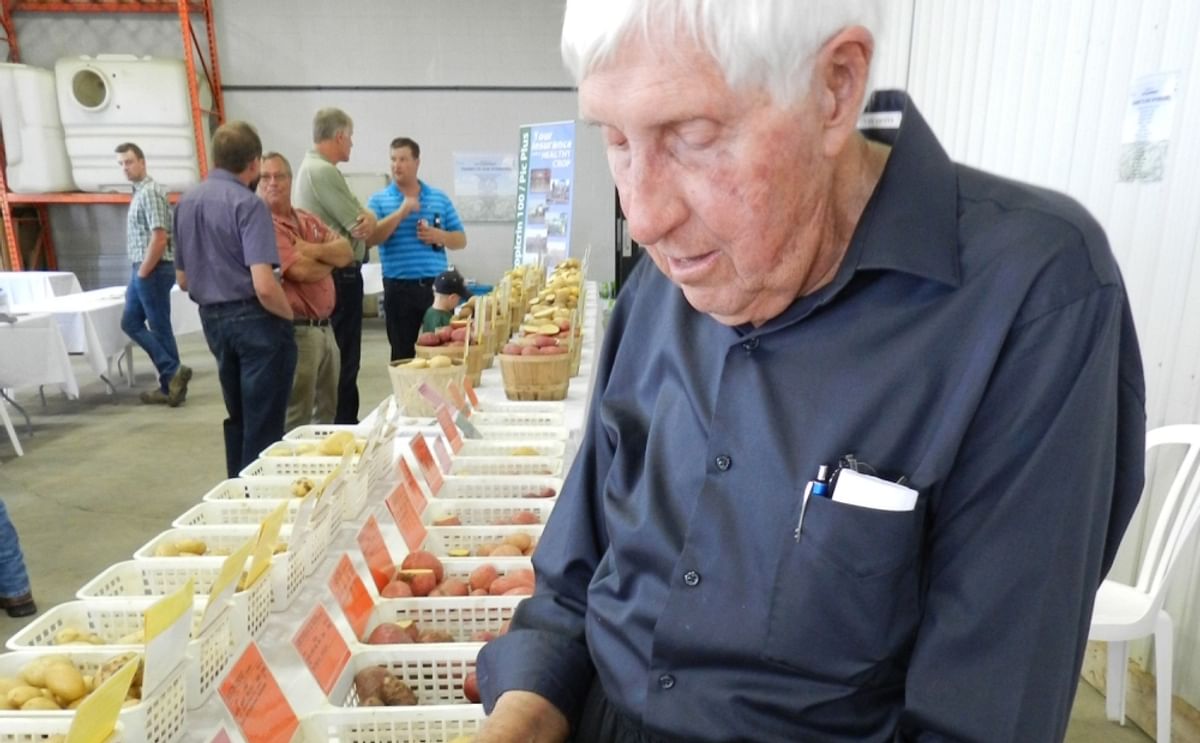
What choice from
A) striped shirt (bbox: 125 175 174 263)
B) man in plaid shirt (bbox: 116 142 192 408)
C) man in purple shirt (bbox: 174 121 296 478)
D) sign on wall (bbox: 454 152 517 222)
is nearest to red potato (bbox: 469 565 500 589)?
man in purple shirt (bbox: 174 121 296 478)

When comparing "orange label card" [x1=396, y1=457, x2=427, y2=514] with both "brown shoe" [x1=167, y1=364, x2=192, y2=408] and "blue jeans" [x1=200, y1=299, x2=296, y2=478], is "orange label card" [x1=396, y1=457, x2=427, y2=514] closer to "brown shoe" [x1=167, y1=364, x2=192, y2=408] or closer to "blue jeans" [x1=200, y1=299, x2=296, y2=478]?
"blue jeans" [x1=200, y1=299, x2=296, y2=478]

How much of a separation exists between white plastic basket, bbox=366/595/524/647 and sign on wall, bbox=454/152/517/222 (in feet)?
26.8

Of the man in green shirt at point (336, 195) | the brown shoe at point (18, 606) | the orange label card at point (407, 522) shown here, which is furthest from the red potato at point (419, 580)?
the man in green shirt at point (336, 195)

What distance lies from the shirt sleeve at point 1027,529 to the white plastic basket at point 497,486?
1.25m

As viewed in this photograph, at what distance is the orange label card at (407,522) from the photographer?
1532 mm

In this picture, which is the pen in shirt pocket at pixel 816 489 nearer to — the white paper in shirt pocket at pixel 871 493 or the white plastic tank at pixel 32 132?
the white paper in shirt pocket at pixel 871 493

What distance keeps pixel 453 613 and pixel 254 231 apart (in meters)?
2.36

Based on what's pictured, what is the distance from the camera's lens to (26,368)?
4.69 m

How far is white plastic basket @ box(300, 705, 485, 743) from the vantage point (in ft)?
3.34

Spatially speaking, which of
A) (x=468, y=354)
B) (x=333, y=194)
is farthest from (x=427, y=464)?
(x=333, y=194)

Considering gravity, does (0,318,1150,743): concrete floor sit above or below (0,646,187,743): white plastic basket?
below

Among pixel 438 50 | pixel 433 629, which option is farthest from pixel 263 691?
pixel 438 50

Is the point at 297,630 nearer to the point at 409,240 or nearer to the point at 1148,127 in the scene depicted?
the point at 1148,127

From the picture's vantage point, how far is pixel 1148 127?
2.24 metres
